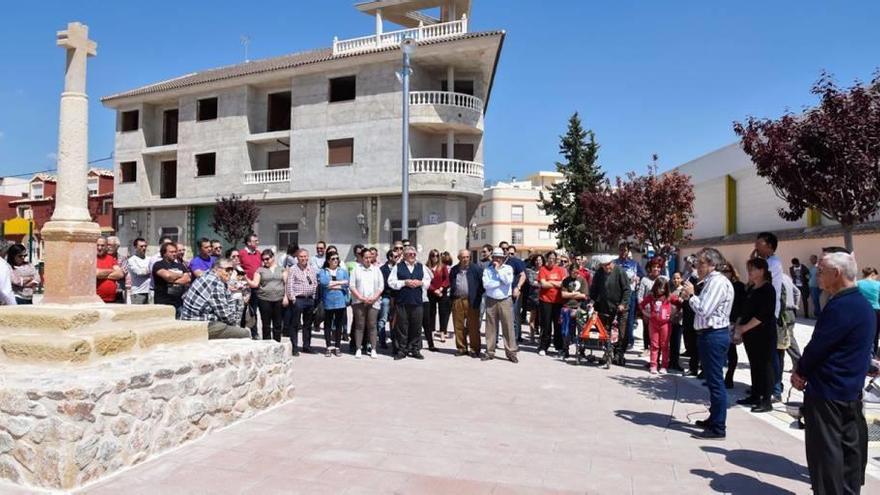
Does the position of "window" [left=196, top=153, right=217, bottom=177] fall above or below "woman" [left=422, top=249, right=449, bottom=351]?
above

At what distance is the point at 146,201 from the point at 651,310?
25736 millimetres

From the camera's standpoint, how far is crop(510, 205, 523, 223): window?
57.5 m

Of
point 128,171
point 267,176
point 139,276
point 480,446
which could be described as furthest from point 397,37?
point 480,446

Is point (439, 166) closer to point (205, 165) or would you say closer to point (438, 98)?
point (438, 98)

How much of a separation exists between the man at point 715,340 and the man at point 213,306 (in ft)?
16.1

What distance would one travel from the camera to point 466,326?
10.4m

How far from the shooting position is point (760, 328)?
665 centimetres

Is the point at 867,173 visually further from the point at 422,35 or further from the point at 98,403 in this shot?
the point at 422,35

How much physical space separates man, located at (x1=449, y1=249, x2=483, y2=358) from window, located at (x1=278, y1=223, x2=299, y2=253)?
16.0 meters

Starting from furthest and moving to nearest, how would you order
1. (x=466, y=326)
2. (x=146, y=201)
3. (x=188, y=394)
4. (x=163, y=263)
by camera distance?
(x=146, y=201) → (x=466, y=326) → (x=163, y=263) → (x=188, y=394)

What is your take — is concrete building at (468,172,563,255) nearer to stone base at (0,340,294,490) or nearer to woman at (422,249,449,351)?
woman at (422,249,449,351)

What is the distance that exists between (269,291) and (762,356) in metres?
6.93

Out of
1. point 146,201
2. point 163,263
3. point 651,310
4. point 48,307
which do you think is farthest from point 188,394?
point 146,201

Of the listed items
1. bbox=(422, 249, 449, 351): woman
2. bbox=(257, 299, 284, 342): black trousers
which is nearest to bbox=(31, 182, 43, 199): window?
bbox=(422, 249, 449, 351): woman
